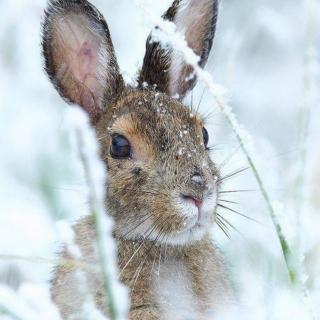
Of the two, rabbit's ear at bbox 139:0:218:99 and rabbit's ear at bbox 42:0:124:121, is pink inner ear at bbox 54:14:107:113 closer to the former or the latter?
rabbit's ear at bbox 42:0:124:121

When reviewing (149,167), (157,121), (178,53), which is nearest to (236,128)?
(149,167)

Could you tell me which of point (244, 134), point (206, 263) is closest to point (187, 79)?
point (206, 263)

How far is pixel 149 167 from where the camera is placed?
4414mm

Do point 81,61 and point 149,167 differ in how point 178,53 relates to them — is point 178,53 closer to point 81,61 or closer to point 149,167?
point 81,61

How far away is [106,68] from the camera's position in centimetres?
495

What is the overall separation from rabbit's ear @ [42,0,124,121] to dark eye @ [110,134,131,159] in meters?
0.35

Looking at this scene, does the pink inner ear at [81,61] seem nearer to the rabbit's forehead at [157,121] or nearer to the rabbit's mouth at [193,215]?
the rabbit's forehead at [157,121]

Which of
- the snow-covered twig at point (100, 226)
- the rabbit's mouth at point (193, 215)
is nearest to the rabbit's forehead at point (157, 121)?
the rabbit's mouth at point (193, 215)

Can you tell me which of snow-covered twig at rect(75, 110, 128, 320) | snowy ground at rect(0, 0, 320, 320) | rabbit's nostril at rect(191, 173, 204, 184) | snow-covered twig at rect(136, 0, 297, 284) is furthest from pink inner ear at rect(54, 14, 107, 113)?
snow-covered twig at rect(75, 110, 128, 320)

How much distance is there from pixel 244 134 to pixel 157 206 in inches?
37.0

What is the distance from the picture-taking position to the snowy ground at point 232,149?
3.69 metres

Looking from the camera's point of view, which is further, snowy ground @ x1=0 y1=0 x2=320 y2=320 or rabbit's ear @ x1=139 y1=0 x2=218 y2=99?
rabbit's ear @ x1=139 y1=0 x2=218 y2=99

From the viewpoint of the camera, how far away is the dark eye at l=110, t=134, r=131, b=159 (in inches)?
179

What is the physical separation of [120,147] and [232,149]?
83cm
